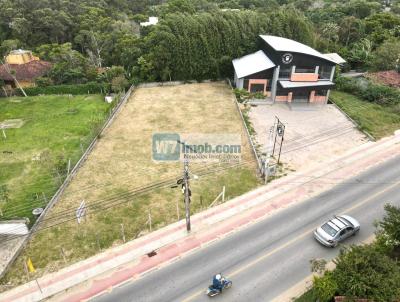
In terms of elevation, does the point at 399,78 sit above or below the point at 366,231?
above

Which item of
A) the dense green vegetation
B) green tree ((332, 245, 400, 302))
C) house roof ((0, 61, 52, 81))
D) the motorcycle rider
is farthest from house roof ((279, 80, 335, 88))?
house roof ((0, 61, 52, 81))

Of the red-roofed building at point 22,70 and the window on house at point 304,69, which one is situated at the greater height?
the window on house at point 304,69

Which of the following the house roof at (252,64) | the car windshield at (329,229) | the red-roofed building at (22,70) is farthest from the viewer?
the red-roofed building at (22,70)

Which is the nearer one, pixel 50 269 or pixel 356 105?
pixel 50 269

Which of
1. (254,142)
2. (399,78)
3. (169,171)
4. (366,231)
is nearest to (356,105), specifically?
(399,78)

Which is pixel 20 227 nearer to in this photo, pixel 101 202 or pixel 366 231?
pixel 101 202

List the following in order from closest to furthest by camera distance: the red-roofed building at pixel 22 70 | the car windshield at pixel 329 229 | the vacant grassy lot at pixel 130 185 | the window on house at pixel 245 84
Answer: the car windshield at pixel 329 229 → the vacant grassy lot at pixel 130 185 → the window on house at pixel 245 84 → the red-roofed building at pixel 22 70

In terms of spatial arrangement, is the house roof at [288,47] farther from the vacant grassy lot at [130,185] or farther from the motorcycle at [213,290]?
the motorcycle at [213,290]

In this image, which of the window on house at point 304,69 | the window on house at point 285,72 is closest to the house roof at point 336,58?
the window on house at point 304,69
